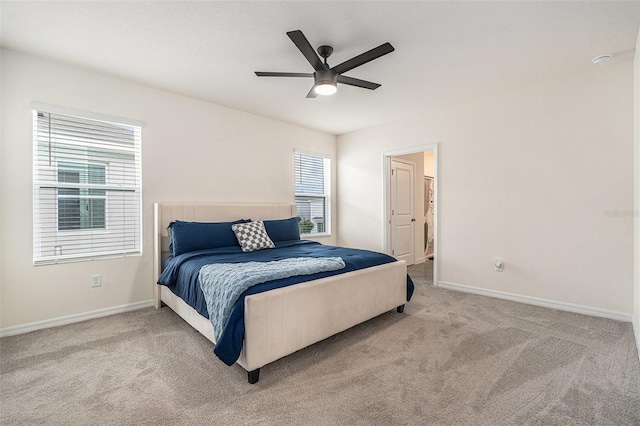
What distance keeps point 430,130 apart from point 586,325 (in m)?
2.88

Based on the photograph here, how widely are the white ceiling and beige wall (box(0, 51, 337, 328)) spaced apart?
0.23 meters

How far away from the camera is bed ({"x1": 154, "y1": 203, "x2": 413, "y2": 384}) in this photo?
1914mm

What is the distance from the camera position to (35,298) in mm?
2754

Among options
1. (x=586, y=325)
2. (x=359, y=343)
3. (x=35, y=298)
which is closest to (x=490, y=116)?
(x=586, y=325)

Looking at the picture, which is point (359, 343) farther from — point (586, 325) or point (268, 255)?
point (586, 325)

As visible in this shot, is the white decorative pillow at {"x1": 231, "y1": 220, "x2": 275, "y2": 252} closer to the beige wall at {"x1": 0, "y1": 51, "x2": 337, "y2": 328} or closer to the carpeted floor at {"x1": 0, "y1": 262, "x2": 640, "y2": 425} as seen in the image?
the beige wall at {"x1": 0, "y1": 51, "x2": 337, "y2": 328}

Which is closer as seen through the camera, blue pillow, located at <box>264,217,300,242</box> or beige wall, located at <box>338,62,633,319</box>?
beige wall, located at <box>338,62,633,319</box>

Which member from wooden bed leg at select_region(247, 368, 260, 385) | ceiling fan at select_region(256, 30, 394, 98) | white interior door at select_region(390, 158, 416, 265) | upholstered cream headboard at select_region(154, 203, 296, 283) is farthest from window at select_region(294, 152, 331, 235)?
wooden bed leg at select_region(247, 368, 260, 385)

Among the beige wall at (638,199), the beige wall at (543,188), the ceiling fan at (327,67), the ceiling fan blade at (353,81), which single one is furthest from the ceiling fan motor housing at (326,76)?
the beige wall at (638,199)

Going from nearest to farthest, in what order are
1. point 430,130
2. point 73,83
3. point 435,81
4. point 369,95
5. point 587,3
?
point 587,3 → point 73,83 → point 435,81 → point 369,95 → point 430,130

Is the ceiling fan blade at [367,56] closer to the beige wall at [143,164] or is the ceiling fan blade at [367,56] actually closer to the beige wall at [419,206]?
the beige wall at [143,164]

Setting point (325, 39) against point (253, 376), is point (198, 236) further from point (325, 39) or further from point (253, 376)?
point (325, 39)

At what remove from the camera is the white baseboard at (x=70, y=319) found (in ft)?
8.67

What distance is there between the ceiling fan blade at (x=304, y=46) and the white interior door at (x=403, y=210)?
9.96ft
